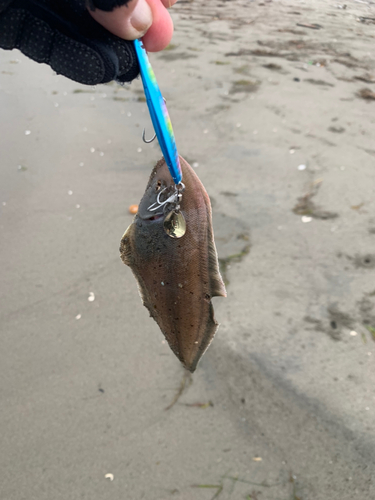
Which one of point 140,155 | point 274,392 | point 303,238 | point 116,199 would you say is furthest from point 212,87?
point 274,392

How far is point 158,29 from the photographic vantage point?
1447 mm

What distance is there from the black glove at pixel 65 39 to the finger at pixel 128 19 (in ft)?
0.21

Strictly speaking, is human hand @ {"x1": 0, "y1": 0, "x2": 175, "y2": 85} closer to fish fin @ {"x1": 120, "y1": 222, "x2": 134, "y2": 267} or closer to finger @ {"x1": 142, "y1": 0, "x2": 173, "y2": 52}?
finger @ {"x1": 142, "y1": 0, "x2": 173, "y2": 52}

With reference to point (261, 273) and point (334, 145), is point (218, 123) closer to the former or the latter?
point (334, 145)

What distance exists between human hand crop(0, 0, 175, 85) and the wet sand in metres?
2.23

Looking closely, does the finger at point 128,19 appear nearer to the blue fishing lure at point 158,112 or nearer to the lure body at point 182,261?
the blue fishing lure at point 158,112

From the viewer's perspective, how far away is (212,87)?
6.12 m

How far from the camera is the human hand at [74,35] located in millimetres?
1341

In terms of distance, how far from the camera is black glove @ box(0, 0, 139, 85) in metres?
1.36

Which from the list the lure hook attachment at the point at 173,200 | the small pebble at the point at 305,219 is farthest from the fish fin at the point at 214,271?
the small pebble at the point at 305,219

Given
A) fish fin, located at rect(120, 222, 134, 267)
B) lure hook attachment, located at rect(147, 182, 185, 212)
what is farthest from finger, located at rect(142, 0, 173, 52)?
fish fin, located at rect(120, 222, 134, 267)

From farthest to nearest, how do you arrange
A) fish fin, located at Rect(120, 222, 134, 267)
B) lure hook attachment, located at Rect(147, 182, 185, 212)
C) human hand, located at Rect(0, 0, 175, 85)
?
fish fin, located at Rect(120, 222, 134, 267) → lure hook attachment, located at Rect(147, 182, 185, 212) → human hand, located at Rect(0, 0, 175, 85)

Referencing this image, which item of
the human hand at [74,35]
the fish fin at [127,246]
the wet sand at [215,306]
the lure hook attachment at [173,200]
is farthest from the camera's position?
the wet sand at [215,306]

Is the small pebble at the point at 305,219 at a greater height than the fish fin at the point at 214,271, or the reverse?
the fish fin at the point at 214,271
